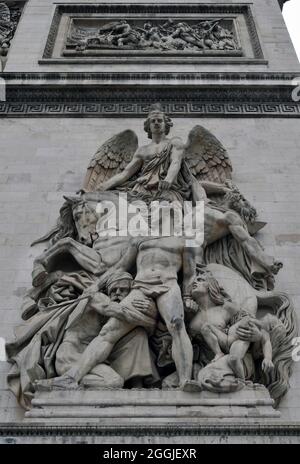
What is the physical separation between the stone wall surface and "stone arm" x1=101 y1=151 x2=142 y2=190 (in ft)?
2.07

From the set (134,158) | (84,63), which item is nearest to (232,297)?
(134,158)

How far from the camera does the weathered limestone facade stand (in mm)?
8125

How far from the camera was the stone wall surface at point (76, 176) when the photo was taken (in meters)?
7.66

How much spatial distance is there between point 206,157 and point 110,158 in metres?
1.32

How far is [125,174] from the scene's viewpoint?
28.1 ft

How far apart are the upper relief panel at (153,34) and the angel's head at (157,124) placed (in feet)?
9.19

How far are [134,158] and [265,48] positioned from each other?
14.6 feet

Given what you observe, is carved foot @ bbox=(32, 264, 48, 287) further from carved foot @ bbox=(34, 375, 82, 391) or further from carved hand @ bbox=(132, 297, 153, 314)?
carved foot @ bbox=(34, 375, 82, 391)

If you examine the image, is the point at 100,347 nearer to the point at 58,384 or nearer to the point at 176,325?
the point at 58,384

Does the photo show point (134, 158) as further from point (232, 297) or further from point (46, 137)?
point (232, 297)

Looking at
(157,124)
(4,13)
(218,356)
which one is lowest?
(218,356)

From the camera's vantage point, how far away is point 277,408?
6125mm

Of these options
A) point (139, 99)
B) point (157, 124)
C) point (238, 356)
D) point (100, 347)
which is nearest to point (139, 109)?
point (139, 99)

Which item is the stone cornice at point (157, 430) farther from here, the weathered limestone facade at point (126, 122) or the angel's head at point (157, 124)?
the angel's head at point (157, 124)
